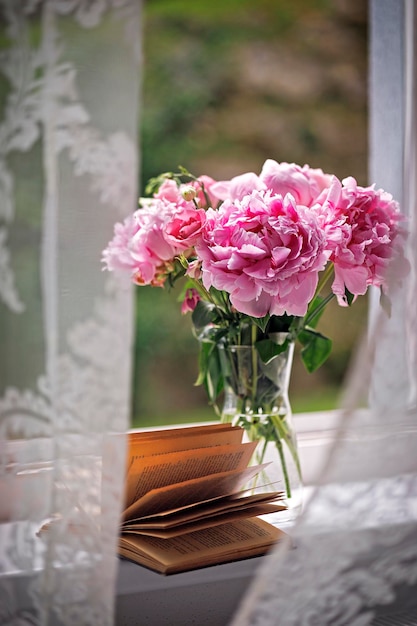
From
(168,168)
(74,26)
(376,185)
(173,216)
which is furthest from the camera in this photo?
(168,168)

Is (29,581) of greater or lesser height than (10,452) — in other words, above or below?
below

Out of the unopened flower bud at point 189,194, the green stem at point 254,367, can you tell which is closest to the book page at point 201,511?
the green stem at point 254,367

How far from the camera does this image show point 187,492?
0.91m

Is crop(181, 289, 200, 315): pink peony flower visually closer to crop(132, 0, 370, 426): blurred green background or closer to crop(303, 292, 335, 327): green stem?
crop(303, 292, 335, 327): green stem

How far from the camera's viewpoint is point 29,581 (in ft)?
2.27

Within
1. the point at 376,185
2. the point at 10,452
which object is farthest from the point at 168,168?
the point at 10,452

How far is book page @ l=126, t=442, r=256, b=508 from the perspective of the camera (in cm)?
89

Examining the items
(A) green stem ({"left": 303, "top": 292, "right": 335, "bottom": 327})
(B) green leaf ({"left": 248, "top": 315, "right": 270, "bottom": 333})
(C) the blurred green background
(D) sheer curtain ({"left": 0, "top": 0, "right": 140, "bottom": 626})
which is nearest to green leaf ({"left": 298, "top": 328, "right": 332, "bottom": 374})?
(A) green stem ({"left": 303, "top": 292, "right": 335, "bottom": 327})

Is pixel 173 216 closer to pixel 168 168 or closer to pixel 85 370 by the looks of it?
pixel 85 370

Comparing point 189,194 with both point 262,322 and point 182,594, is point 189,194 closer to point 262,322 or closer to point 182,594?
point 262,322

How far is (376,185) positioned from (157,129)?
174 inches

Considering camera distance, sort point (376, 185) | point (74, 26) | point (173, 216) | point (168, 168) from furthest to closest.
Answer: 1. point (168, 168)
2. point (376, 185)
3. point (173, 216)
4. point (74, 26)

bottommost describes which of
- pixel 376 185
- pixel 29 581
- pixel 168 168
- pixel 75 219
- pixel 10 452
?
pixel 29 581

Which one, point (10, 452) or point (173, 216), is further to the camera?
point (173, 216)
